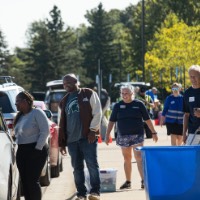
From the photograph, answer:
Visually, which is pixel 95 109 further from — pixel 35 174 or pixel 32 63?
pixel 32 63

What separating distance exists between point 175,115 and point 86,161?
677 cm

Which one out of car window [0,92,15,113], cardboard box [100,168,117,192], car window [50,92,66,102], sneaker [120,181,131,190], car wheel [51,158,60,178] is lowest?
car window [50,92,66,102]

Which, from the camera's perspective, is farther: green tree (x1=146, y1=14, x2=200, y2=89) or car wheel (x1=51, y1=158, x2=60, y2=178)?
green tree (x1=146, y1=14, x2=200, y2=89)

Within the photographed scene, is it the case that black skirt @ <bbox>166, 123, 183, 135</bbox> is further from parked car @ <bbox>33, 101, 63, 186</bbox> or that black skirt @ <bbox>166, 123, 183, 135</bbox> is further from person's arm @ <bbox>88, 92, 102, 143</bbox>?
person's arm @ <bbox>88, 92, 102, 143</bbox>

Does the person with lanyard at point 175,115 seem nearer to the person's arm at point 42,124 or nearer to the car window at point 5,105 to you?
the car window at point 5,105

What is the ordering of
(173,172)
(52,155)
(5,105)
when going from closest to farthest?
(173,172)
(5,105)
(52,155)

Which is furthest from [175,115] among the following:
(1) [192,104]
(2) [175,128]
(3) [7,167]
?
(3) [7,167]

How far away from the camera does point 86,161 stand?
41.1 ft

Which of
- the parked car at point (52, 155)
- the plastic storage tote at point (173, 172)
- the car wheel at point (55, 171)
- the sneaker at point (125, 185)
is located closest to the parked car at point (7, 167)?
the plastic storage tote at point (173, 172)

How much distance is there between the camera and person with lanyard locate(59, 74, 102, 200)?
40.4ft

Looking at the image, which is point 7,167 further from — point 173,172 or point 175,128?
point 175,128

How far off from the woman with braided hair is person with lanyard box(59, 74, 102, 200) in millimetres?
1203

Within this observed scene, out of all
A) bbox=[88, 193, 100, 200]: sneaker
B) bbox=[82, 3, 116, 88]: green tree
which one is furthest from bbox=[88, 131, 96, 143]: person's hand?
bbox=[82, 3, 116, 88]: green tree

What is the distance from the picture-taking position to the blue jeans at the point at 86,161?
1245cm
